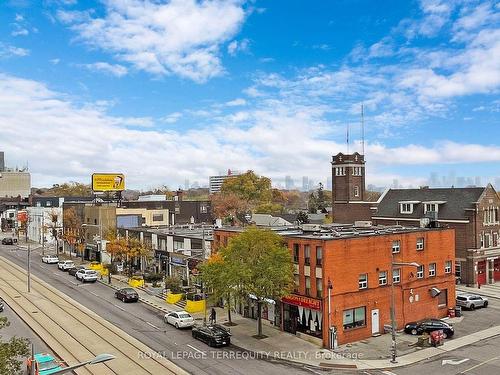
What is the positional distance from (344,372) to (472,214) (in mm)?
40059

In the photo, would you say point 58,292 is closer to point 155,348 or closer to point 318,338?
point 155,348

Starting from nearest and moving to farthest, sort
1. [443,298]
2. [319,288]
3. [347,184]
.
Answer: [319,288], [443,298], [347,184]

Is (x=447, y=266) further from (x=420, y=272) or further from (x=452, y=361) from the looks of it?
(x=452, y=361)

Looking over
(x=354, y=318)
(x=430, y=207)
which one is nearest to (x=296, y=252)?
(x=354, y=318)

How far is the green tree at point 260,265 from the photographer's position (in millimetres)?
37188

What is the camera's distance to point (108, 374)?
29.8 m

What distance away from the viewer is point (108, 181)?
10594cm

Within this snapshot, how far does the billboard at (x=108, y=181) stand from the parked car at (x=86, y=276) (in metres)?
39.0

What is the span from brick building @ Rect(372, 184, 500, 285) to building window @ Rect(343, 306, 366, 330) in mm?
27798

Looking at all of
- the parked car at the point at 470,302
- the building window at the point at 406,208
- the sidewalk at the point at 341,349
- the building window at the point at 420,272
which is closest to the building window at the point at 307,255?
the sidewalk at the point at 341,349

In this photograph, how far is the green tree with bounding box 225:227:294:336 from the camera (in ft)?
122

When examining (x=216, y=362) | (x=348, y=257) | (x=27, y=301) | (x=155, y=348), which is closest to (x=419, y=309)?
(x=348, y=257)

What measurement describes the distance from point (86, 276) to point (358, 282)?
4112 centimetres

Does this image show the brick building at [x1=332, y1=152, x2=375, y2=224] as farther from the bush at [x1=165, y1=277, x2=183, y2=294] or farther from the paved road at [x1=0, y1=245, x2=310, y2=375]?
the paved road at [x1=0, y1=245, x2=310, y2=375]
